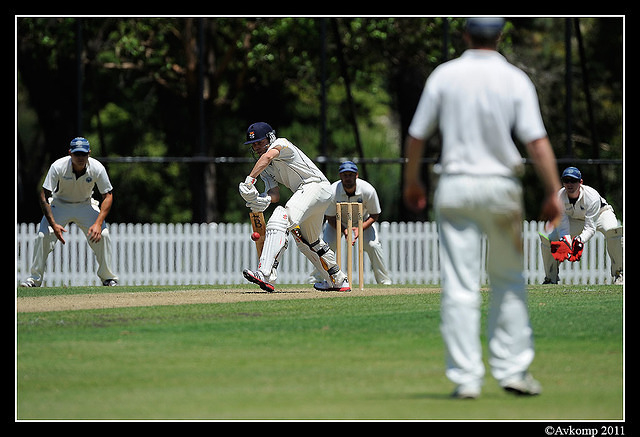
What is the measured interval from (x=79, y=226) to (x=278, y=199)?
4.43 meters

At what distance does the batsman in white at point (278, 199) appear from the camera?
43.5 ft

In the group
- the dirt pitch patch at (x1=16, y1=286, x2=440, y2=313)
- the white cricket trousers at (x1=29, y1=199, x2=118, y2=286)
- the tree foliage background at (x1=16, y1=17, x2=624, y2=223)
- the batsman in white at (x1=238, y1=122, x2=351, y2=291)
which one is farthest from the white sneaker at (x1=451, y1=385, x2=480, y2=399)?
the tree foliage background at (x1=16, y1=17, x2=624, y2=223)

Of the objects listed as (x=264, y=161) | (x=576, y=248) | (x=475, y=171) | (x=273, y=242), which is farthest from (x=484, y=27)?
(x=576, y=248)

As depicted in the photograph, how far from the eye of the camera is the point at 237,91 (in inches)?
1357

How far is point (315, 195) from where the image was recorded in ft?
44.5

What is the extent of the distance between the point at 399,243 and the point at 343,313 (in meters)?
12.5

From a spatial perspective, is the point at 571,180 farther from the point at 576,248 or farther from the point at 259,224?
the point at 259,224

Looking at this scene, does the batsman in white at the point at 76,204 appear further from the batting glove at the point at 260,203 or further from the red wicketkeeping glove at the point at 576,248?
the red wicketkeeping glove at the point at 576,248

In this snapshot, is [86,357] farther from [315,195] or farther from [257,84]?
[257,84]

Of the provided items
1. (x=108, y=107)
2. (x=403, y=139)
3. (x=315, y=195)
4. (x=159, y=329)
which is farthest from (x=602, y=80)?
(x=159, y=329)

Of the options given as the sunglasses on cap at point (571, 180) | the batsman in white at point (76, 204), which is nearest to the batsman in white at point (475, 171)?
the batsman in white at point (76, 204)

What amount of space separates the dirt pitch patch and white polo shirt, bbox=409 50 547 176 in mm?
5999

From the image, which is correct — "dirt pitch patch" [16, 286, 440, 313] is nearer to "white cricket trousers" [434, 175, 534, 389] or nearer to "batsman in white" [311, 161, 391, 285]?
"batsman in white" [311, 161, 391, 285]

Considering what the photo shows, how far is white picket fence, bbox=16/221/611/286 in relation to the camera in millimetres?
23500
